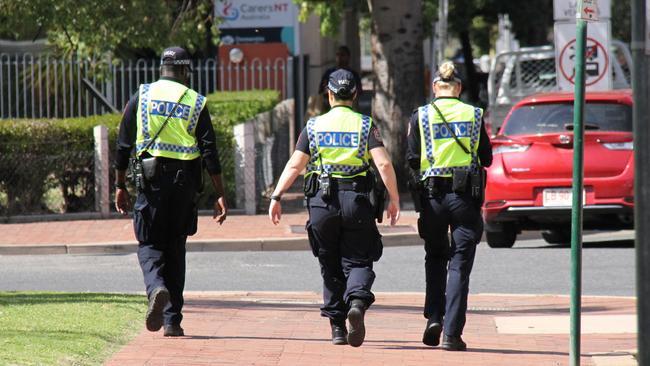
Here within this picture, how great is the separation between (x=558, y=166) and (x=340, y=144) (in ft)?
21.1

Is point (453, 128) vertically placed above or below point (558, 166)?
above

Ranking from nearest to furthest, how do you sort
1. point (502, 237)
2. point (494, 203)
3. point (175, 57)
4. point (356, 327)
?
point (356, 327) → point (175, 57) → point (494, 203) → point (502, 237)

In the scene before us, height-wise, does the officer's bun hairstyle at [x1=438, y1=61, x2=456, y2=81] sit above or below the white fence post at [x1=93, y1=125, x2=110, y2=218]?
above

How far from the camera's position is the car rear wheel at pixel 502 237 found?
15398 millimetres

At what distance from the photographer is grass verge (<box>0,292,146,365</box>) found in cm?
771

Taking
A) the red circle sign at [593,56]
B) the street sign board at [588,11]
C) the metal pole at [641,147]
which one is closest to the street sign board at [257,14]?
the red circle sign at [593,56]

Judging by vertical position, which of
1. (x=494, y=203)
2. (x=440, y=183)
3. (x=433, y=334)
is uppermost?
(x=440, y=183)

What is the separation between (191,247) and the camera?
627 inches

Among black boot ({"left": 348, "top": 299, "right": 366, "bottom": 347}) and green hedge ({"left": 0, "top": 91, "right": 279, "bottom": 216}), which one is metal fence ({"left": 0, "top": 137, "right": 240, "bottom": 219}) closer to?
green hedge ({"left": 0, "top": 91, "right": 279, "bottom": 216})

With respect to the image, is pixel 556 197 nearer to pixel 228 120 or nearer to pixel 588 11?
pixel 228 120

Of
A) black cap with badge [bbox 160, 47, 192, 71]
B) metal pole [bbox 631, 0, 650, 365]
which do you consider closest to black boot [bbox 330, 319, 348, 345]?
black cap with badge [bbox 160, 47, 192, 71]

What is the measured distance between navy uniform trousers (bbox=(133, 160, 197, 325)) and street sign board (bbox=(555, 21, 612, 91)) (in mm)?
8460

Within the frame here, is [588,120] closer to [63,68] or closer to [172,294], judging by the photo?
[172,294]

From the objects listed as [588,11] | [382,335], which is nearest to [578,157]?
[588,11]
